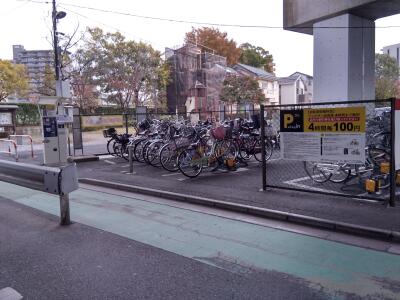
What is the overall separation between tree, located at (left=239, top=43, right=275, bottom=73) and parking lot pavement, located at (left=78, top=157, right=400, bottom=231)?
6041cm

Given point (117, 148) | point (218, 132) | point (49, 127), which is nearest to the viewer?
point (218, 132)

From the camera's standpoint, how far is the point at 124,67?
37.0m

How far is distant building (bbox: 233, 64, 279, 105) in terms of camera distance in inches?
2007

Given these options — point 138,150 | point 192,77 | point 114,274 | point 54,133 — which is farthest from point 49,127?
point 192,77

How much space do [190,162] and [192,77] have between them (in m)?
39.9

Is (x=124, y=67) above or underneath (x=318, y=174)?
above

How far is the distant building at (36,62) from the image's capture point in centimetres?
3528

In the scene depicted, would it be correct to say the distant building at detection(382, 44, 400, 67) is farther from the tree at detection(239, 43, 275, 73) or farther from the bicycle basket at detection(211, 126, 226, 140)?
the bicycle basket at detection(211, 126, 226, 140)

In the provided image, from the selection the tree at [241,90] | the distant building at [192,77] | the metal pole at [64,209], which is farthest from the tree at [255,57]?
the metal pole at [64,209]

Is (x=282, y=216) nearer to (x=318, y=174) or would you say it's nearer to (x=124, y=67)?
(x=318, y=174)

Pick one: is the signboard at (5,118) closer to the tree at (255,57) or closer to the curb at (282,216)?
the curb at (282,216)

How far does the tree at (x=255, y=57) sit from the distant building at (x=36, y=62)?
123ft

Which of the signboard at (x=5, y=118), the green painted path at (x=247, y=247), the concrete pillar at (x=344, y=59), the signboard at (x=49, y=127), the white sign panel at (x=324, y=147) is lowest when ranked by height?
the green painted path at (x=247, y=247)

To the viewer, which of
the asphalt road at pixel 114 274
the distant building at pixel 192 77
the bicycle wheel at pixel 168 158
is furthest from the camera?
the distant building at pixel 192 77
